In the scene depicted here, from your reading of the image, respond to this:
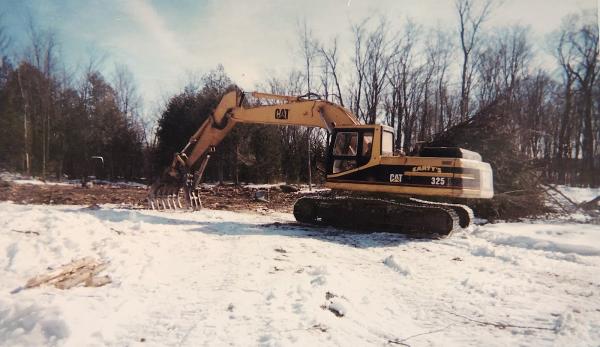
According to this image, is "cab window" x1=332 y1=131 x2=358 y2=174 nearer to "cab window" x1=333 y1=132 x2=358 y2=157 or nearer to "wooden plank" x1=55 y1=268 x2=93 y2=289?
"cab window" x1=333 y1=132 x2=358 y2=157

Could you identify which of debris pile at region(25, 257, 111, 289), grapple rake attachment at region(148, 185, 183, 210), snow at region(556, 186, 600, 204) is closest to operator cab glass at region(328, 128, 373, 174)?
grapple rake attachment at region(148, 185, 183, 210)

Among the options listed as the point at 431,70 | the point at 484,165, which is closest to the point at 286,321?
the point at 484,165

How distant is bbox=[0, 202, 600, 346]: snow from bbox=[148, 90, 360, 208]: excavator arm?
310 cm

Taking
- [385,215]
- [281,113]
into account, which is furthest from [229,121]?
[385,215]

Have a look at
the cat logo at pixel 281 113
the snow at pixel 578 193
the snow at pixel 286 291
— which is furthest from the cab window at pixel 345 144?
the snow at pixel 578 193

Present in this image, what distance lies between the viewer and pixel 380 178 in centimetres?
819

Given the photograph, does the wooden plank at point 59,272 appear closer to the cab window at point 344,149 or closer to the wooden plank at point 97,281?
the wooden plank at point 97,281

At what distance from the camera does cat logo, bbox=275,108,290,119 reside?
9.69 meters

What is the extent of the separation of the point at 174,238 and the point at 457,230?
5.69 meters

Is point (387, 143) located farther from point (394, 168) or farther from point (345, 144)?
point (345, 144)

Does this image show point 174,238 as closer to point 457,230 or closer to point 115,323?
point 115,323

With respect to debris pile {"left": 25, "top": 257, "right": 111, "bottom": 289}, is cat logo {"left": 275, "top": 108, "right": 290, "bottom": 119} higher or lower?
higher

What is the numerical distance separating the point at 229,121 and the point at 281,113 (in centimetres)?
151

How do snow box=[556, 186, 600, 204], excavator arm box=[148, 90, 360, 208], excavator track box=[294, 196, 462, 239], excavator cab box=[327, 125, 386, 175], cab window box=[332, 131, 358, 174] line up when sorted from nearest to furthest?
excavator track box=[294, 196, 462, 239]
excavator cab box=[327, 125, 386, 175]
cab window box=[332, 131, 358, 174]
excavator arm box=[148, 90, 360, 208]
snow box=[556, 186, 600, 204]
